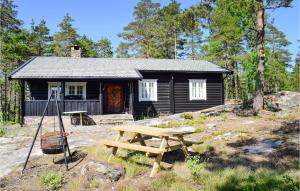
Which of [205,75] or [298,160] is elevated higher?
[205,75]

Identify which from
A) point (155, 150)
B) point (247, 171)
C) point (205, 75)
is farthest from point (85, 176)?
point (205, 75)

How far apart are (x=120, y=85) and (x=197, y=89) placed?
18.5 feet

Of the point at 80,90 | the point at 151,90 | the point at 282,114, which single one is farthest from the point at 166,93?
the point at 282,114

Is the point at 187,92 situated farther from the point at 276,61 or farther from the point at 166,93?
the point at 276,61

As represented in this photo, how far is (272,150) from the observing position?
7910 millimetres

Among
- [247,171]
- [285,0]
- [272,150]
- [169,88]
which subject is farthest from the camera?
[169,88]

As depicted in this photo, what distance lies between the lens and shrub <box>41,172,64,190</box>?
6.16 metres

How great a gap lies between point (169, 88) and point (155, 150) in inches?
579

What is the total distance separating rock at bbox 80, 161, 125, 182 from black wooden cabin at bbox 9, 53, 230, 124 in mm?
11563

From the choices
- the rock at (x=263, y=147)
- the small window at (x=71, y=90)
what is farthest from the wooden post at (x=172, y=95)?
the rock at (x=263, y=147)

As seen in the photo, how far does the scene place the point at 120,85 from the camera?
66.7 feet

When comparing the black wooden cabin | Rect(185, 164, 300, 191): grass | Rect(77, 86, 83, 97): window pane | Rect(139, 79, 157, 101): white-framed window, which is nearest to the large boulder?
the black wooden cabin

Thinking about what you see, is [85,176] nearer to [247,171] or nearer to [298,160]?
[247,171]

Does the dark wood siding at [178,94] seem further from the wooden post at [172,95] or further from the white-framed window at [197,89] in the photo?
the white-framed window at [197,89]
